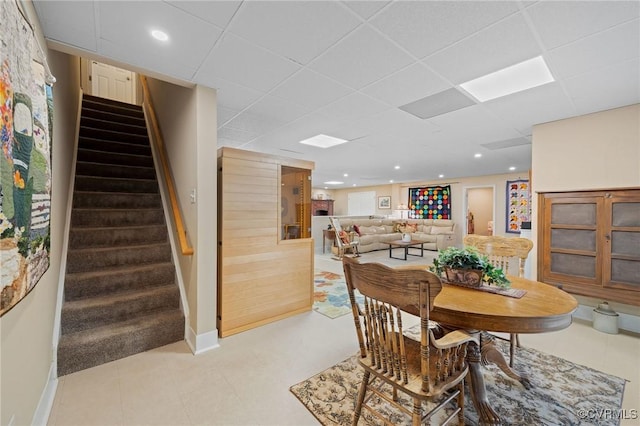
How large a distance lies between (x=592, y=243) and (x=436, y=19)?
9.80 ft

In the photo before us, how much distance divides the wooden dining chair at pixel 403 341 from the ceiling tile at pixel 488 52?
1629 mm

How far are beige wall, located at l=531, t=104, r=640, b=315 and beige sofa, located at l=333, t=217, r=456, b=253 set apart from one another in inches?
183

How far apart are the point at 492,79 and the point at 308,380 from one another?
2.92 metres

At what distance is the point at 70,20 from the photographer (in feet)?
5.40

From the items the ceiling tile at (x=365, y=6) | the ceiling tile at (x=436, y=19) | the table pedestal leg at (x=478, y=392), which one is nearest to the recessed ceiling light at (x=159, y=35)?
the ceiling tile at (x=365, y=6)

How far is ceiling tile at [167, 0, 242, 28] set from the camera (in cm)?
148

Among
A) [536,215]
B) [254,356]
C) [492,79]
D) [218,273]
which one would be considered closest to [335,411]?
[254,356]

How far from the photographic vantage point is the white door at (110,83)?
541 centimetres

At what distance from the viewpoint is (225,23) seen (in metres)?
1.65

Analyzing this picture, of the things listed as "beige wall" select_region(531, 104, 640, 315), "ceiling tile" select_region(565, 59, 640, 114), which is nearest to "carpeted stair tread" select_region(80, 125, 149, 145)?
"ceiling tile" select_region(565, 59, 640, 114)

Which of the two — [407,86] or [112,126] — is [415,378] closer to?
[407,86]

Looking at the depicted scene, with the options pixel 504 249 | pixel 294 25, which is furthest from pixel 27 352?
pixel 504 249

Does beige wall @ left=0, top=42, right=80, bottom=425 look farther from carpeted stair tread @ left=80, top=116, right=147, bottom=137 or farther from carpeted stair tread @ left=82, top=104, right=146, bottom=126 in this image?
carpeted stair tread @ left=82, top=104, right=146, bottom=126

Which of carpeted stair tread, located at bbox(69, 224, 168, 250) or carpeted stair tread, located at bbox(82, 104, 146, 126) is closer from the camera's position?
carpeted stair tread, located at bbox(69, 224, 168, 250)
